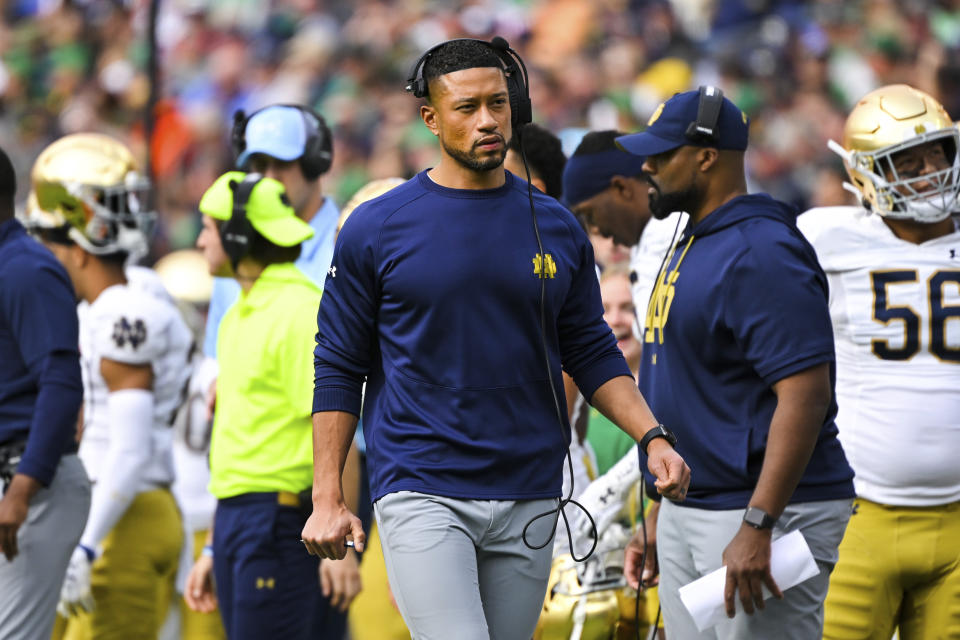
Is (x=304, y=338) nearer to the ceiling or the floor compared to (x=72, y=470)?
nearer to the ceiling

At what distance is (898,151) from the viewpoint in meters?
5.27

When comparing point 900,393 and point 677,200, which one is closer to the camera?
point 677,200

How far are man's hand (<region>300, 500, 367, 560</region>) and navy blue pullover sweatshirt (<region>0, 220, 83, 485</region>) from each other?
1827 mm

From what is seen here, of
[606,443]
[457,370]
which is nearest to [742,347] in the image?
[457,370]

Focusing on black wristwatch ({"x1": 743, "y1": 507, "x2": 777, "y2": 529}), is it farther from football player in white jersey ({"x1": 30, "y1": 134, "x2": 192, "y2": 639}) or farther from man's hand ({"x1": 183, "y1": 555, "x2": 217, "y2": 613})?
football player in white jersey ({"x1": 30, "y1": 134, "x2": 192, "y2": 639})

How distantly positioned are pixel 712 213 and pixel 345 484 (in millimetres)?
1497

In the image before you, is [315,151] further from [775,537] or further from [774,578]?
[774,578]

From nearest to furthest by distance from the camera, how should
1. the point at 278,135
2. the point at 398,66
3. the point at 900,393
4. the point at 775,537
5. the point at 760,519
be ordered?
1. the point at 760,519
2. the point at 775,537
3. the point at 900,393
4. the point at 278,135
5. the point at 398,66

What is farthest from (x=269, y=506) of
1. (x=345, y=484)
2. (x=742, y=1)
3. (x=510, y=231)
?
(x=742, y=1)

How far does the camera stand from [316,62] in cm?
1420

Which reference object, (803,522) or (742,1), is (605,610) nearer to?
(803,522)

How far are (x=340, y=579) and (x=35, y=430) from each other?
1.17 metres

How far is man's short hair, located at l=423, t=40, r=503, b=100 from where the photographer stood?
3.91 meters

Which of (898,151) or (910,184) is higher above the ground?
(898,151)
